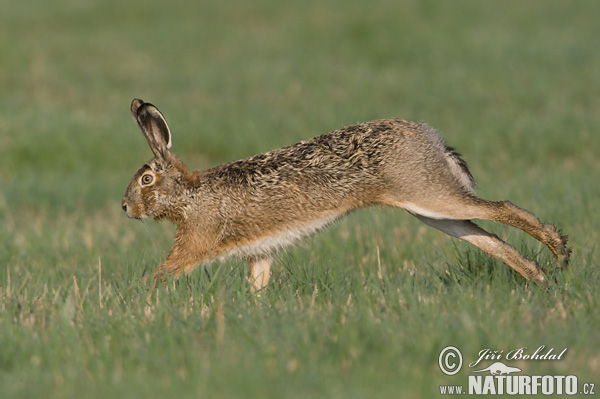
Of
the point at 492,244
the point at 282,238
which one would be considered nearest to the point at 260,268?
the point at 282,238

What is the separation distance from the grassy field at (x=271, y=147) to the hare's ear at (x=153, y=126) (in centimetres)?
93

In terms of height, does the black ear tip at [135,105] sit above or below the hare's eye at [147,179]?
above

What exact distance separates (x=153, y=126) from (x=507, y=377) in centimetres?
335

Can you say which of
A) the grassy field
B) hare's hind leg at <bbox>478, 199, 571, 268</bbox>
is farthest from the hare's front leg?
hare's hind leg at <bbox>478, 199, 571, 268</bbox>

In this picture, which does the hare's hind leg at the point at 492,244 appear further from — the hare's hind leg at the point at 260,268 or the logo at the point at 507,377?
the logo at the point at 507,377

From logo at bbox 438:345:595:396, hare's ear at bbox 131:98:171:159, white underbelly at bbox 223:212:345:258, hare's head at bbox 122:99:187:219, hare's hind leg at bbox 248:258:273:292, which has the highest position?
hare's ear at bbox 131:98:171:159

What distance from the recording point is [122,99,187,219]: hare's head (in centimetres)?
641

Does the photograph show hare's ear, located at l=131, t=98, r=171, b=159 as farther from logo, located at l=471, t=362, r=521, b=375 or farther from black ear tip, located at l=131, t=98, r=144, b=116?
logo, located at l=471, t=362, r=521, b=375

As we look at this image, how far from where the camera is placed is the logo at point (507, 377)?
3814 millimetres

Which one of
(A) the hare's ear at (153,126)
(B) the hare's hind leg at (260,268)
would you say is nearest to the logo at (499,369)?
(B) the hare's hind leg at (260,268)

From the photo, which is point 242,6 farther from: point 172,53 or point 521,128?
point 521,128

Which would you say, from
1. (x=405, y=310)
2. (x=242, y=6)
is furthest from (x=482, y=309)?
(x=242, y=6)

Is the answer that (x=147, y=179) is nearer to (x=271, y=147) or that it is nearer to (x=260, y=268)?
(x=260, y=268)

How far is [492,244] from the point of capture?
605 cm
